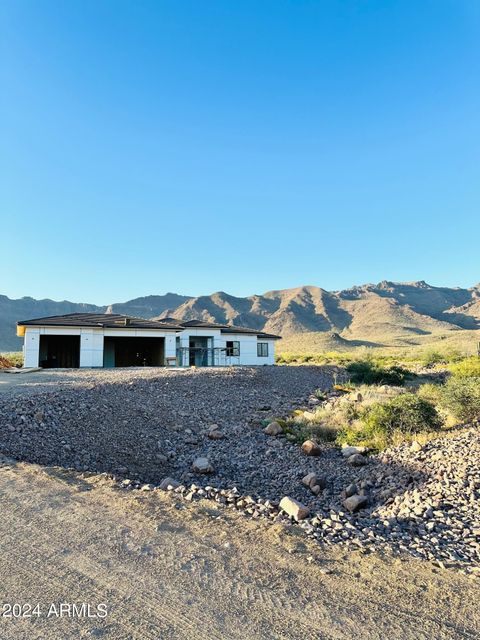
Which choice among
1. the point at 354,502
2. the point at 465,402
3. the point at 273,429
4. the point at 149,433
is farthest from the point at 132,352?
A: the point at 354,502

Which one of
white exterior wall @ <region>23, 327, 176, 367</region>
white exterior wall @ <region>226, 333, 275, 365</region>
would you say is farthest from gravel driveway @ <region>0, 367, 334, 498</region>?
white exterior wall @ <region>226, 333, 275, 365</region>

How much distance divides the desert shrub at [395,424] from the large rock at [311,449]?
1113 mm

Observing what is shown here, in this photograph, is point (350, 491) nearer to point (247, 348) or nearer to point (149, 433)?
point (149, 433)

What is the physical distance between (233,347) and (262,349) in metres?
3.29

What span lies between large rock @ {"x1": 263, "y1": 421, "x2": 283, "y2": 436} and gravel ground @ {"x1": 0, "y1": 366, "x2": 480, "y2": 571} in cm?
28

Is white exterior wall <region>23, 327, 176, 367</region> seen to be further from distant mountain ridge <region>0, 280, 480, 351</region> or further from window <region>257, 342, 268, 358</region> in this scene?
distant mountain ridge <region>0, 280, 480, 351</region>

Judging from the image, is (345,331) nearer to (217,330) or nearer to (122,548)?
(217,330)

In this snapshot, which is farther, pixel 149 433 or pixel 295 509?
pixel 149 433

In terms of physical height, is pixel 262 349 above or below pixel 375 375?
above

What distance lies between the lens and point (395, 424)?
9.96 meters

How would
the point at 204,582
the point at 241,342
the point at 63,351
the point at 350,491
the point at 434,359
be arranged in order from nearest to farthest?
the point at 204,582, the point at 350,491, the point at 63,351, the point at 241,342, the point at 434,359

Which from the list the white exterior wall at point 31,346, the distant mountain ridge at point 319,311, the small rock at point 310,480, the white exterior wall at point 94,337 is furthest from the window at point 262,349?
the distant mountain ridge at point 319,311

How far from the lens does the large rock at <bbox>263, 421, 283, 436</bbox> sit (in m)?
10.8

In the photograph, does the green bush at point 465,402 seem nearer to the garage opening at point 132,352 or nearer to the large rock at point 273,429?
the large rock at point 273,429
